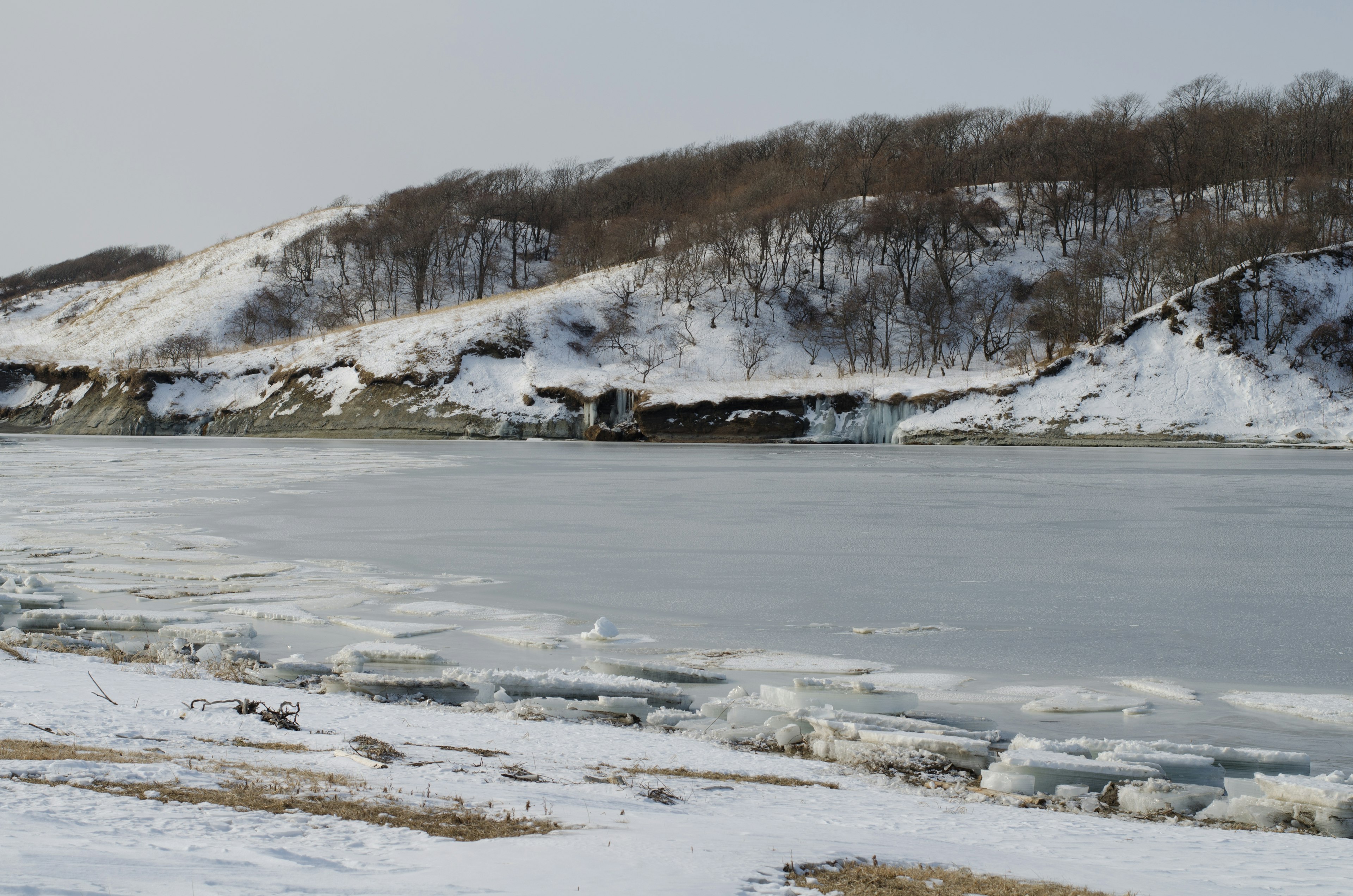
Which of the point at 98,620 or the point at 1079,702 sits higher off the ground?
the point at 98,620

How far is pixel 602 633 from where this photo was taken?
880 cm

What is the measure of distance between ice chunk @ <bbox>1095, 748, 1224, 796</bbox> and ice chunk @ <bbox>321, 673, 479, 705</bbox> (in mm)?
4186

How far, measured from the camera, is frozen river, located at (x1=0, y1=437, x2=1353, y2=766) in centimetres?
797

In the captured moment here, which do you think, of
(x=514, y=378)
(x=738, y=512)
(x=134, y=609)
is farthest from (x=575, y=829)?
(x=514, y=378)

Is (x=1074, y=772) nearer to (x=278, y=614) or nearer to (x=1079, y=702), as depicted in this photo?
(x=1079, y=702)

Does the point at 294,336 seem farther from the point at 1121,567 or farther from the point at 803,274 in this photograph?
the point at 1121,567

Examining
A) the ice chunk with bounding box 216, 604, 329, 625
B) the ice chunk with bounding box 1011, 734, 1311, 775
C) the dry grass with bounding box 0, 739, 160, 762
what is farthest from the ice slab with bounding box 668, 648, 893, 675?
the dry grass with bounding box 0, 739, 160, 762

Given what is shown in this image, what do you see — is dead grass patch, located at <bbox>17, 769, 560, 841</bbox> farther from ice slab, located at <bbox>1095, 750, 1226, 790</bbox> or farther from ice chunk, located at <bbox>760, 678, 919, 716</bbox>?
ice slab, located at <bbox>1095, 750, 1226, 790</bbox>

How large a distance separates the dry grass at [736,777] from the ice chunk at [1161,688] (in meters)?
3.08

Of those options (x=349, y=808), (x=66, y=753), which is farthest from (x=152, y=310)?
(x=349, y=808)

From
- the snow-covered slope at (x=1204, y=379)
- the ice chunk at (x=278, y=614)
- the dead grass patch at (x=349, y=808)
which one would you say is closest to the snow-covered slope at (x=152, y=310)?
the snow-covered slope at (x=1204, y=379)

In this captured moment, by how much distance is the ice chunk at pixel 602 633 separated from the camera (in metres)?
8.76

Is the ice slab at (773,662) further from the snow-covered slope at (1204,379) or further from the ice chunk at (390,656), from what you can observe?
the snow-covered slope at (1204,379)

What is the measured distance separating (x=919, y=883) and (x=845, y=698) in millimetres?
3049
